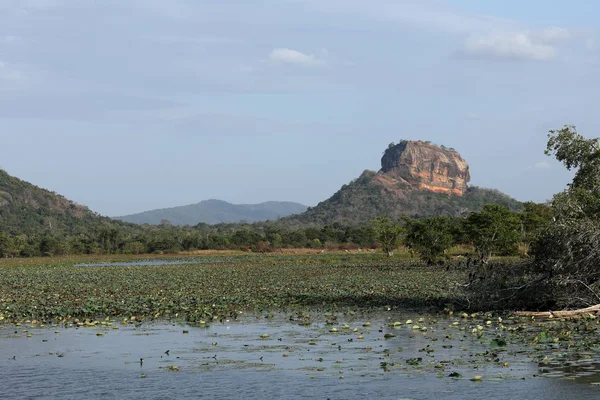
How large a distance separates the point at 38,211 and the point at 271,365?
170 metres

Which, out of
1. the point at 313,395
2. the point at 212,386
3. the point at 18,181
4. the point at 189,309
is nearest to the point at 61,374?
the point at 212,386

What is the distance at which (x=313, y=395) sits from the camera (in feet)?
47.5

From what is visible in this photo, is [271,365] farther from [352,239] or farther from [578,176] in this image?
[352,239]

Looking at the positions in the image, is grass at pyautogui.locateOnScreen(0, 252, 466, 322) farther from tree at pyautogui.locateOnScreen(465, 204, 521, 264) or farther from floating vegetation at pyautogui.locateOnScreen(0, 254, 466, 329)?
tree at pyautogui.locateOnScreen(465, 204, 521, 264)

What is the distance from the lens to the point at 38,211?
178m

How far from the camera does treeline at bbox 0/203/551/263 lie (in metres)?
62.3

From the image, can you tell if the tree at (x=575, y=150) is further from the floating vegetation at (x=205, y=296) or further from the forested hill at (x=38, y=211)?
the forested hill at (x=38, y=211)

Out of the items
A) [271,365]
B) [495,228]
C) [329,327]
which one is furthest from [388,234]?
[271,365]

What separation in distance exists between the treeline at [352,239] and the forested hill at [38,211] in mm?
45281

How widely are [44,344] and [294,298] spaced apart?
13.0 m

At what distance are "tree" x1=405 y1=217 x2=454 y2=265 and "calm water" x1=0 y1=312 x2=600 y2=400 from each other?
35.5 meters

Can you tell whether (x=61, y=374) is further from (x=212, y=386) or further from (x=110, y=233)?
(x=110, y=233)

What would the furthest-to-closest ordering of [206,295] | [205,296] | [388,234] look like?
[388,234] → [206,295] → [205,296]

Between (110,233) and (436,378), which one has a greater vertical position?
(110,233)
